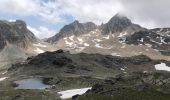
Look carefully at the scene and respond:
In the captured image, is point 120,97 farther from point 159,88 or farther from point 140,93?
point 159,88

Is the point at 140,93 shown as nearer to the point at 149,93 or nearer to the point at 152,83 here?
the point at 149,93

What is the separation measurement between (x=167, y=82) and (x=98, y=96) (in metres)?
35.2

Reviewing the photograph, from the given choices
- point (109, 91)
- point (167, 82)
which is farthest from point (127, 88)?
point (167, 82)

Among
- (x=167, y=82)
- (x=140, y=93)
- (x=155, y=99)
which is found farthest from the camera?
(x=167, y=82)

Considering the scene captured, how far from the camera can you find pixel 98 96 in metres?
187

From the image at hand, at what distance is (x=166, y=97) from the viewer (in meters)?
171

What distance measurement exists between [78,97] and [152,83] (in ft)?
125

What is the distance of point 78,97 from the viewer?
7475 inches

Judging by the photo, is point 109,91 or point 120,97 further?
point 109,91

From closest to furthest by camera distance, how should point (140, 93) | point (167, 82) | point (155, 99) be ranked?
point (155, 99) → point (140, 93) → point (167, 82)

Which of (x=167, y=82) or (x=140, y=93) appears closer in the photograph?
(x=140, y=93)

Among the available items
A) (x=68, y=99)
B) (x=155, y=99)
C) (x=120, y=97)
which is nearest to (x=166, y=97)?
(x=155, y=99)

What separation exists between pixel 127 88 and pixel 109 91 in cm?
851

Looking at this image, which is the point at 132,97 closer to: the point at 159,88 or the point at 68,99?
the point at 159,88
